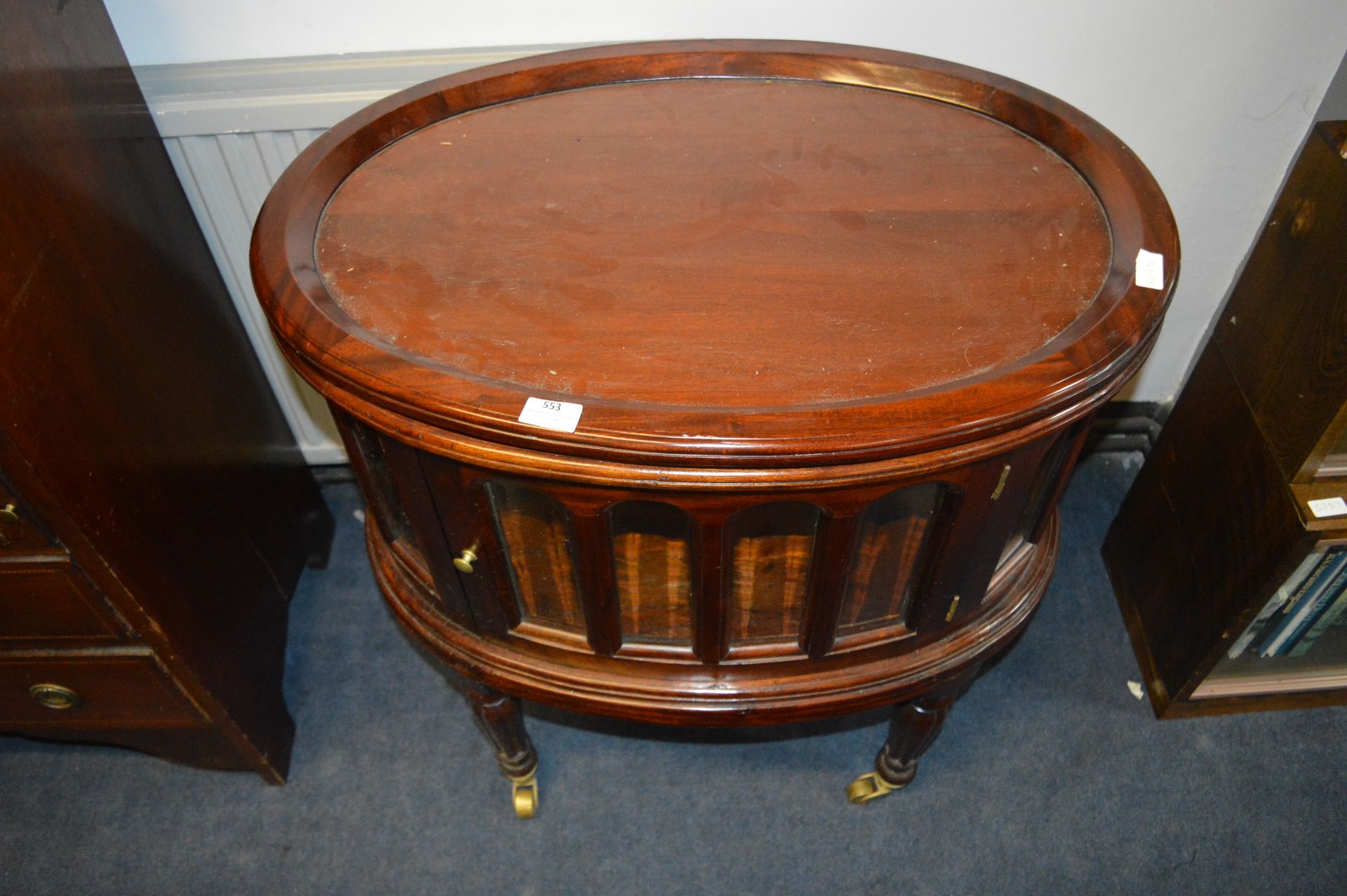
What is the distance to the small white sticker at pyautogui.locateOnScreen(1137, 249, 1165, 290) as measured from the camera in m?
0.88

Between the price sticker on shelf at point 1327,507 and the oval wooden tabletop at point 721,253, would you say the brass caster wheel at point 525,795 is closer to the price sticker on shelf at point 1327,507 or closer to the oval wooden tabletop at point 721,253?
the oval wooden tabletop at point 721,253

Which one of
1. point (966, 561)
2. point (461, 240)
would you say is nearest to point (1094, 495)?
point (966, 561)

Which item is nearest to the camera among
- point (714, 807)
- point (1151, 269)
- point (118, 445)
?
point (1151, 269)

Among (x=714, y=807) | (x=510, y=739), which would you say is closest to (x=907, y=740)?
(x=714, y=807)

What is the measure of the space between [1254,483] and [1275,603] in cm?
17

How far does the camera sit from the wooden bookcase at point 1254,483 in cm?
113

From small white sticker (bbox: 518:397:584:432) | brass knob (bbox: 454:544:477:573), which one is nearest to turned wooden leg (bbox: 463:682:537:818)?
brass knob (bbox: 454:544:477:573)

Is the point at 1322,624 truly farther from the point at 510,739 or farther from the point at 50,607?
the point at 50,607

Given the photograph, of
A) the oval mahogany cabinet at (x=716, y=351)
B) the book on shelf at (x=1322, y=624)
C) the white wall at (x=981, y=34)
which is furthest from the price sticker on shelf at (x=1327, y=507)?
the white wall at (x=981, y=34)

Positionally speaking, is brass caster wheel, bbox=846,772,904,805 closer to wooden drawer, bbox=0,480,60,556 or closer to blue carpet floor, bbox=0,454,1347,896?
blue carpet floor, bbox=0,454,1347,896

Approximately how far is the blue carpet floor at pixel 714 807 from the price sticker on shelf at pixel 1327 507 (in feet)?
1.48

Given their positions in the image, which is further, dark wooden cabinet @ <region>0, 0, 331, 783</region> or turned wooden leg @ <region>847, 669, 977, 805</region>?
turned wooden leg @ <region>847, 669, 977, 805</region>

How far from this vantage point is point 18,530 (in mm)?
981

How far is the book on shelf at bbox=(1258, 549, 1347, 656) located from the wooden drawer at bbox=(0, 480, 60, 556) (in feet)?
4.89
